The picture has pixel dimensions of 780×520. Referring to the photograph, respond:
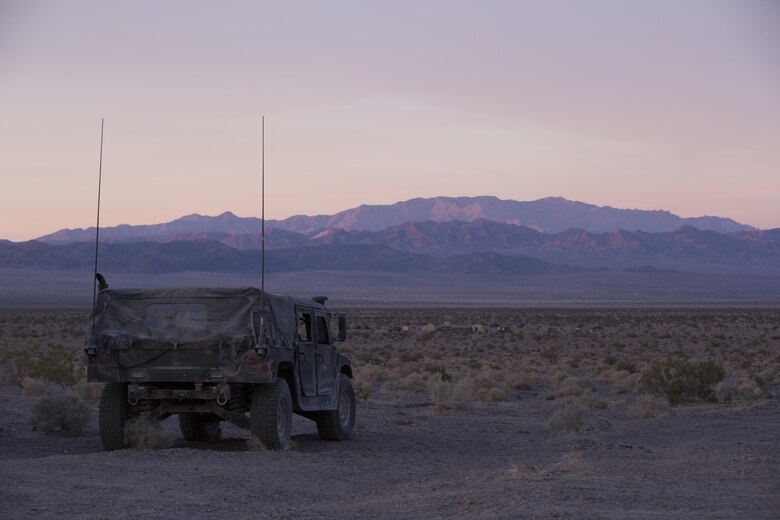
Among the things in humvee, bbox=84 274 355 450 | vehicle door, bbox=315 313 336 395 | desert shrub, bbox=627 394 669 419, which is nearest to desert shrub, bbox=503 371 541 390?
desert shrub, bbox=627 394 669 419

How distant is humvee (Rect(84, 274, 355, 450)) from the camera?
44.5ft

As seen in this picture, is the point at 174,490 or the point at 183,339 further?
the point at 183,339

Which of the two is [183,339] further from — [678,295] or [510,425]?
[678,295]

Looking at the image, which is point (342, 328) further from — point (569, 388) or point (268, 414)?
point (569, 388)

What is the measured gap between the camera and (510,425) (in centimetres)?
1959

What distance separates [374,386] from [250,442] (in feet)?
48.4

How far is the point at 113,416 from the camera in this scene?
1415cm

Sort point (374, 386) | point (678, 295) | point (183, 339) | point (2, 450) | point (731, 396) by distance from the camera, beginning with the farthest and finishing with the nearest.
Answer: point (678, 295) < point (374, 386) < point (731, 396) < point (2, 450) < point (183, 339)

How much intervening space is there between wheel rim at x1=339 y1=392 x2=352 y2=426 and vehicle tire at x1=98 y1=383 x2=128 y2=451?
3.70m

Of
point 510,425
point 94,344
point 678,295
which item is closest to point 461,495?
point 94,344

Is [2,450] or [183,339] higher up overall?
[183,339]

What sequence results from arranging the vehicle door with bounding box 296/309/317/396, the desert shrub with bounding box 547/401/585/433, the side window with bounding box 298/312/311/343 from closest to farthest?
the vehicle door with bounding box 296/309/317/396 < the side window with bounding box 298/312/311/343 < the desert shrub with bounding box 547/401/585/433

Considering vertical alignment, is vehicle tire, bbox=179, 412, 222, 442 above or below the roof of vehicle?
below

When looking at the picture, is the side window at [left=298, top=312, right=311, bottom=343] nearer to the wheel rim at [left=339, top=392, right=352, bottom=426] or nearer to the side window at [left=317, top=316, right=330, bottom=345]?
the side window at [left=317, top=316, right=330, bottom=345]
